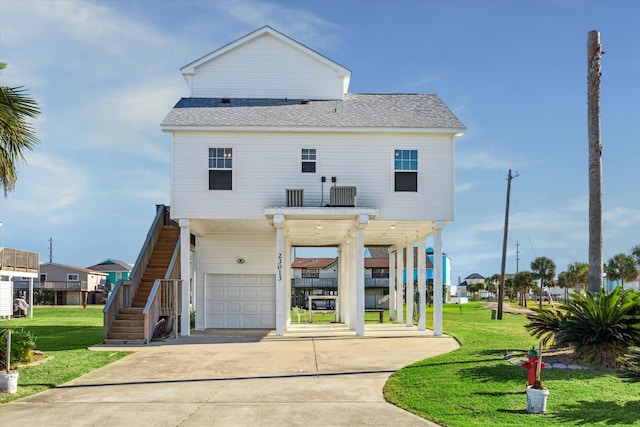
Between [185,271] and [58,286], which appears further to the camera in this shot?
[58,286]

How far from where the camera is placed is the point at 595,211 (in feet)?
54.0

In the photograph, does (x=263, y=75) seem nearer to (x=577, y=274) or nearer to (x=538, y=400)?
(x=538, y=400)

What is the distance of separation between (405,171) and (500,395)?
42.3ft

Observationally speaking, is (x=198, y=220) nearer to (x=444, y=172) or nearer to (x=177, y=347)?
(x=177, y=347)

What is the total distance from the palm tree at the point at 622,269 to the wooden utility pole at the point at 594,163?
86.8 m

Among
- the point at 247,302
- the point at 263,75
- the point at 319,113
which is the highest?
the point at 263,75

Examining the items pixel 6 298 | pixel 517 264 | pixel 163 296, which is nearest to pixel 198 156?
pixel 163 296

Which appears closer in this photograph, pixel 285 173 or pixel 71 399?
pixel 71 399

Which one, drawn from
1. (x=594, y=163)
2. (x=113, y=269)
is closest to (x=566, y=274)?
(x=113, y=269)

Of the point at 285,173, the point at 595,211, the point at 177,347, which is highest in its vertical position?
the point at 285,173

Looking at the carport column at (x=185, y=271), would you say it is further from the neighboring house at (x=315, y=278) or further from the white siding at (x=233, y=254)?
the neighboring house at (x=315, y=278)

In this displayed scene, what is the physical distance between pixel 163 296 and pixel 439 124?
11.5m

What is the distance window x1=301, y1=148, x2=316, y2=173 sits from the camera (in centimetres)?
2388

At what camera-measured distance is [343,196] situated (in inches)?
912
